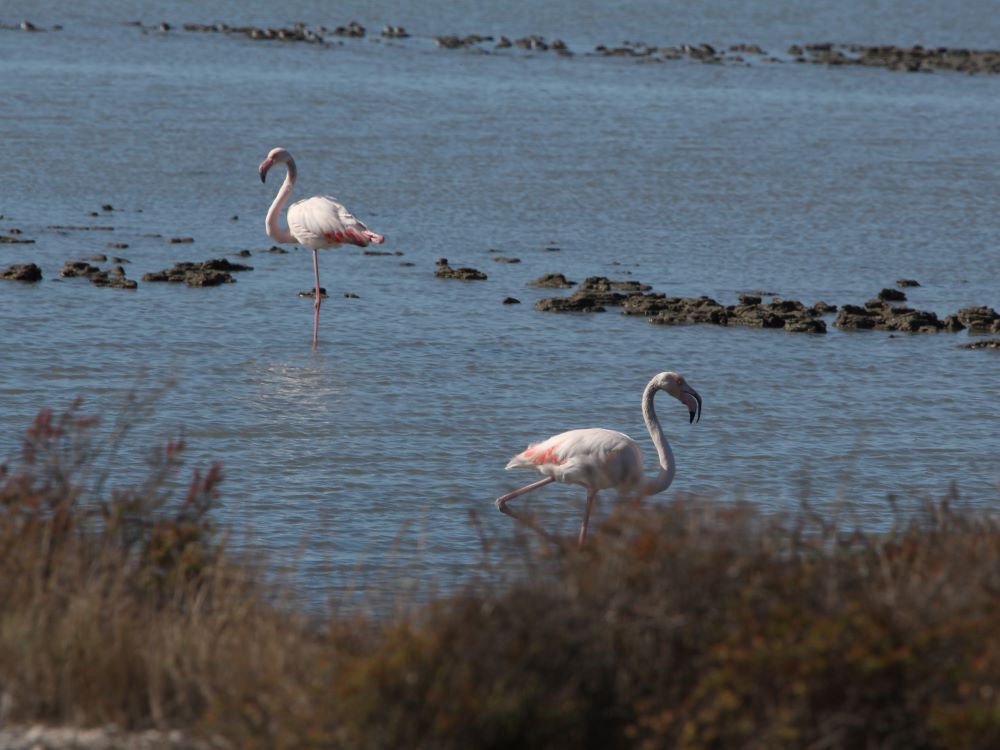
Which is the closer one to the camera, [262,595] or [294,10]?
[262,595]

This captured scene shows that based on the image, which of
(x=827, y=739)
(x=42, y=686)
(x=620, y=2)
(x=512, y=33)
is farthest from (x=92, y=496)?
(x=620, y=2)

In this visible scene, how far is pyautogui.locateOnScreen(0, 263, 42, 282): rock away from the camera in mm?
19891

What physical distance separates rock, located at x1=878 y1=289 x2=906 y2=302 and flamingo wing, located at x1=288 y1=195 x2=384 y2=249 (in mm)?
6896

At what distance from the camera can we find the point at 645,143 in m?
37.2

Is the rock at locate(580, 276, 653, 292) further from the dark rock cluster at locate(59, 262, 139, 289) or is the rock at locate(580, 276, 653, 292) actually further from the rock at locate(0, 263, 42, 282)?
the rock at locate(0, 263, 42, 282)

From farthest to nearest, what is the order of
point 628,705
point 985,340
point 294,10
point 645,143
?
point 294,10
point 645,143
point 985,340
point 628,705

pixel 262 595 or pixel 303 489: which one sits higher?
pixel 262 595

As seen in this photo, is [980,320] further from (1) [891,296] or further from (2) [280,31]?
(2) [280,31]

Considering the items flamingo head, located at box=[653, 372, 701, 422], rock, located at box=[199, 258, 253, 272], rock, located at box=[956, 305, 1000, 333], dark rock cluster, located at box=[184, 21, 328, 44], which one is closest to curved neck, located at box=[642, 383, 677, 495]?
flamingo head, located at box=[653, 372, 701, 422]

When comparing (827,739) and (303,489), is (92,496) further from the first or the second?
(827,739)

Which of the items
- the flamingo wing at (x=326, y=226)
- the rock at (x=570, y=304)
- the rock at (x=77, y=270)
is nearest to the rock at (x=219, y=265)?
the rock at (x=77, y=270)

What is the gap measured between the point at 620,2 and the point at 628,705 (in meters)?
89.1

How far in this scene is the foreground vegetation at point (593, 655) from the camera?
5.81 meters

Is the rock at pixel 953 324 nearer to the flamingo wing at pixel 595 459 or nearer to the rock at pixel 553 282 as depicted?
the rock at pixel 553 282
